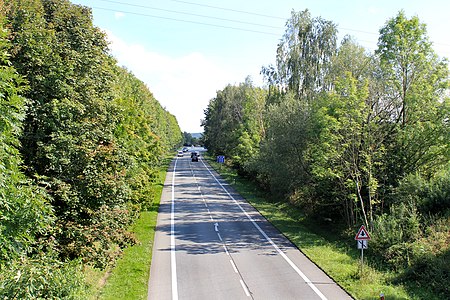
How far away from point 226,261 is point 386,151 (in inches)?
477

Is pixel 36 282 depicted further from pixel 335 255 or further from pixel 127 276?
pixel 335 255

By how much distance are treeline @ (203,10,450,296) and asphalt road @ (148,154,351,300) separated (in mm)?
4302

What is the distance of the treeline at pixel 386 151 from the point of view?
63.5 feet

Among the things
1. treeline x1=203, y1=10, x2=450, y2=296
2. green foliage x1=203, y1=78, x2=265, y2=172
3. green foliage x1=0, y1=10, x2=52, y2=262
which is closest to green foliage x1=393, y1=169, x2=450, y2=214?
treeline x1=203, y1=10, x2=450, y2=296

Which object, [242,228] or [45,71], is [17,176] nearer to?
[45,71]

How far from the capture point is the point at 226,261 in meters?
18.6

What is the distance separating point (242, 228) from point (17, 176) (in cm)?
1721

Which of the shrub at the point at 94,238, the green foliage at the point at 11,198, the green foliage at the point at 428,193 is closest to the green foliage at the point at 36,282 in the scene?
the green foliage at the point at 11,198

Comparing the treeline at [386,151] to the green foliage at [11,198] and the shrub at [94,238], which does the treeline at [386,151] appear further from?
the green foliage at [11,198]

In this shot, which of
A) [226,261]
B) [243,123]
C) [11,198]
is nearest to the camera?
[11,198]

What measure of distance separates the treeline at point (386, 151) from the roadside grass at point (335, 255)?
0.99 meters

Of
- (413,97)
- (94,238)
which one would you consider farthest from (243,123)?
(94,238)

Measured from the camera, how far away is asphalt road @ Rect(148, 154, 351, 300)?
14.8 metres

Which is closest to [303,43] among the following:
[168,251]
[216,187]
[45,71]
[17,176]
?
[216,187]
